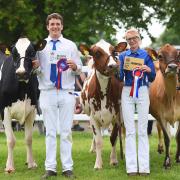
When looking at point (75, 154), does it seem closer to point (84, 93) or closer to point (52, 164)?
point (84, 93)

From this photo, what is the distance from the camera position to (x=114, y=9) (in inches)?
877

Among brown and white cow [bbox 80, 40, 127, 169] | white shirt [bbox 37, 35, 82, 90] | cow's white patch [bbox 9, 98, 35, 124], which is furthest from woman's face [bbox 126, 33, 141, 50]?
cow's white patch [bbox 9, 98, 35, 124]

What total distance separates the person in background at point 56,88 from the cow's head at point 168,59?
1.50 metres

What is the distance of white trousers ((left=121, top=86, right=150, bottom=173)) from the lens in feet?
27.9

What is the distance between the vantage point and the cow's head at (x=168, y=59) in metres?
8.82

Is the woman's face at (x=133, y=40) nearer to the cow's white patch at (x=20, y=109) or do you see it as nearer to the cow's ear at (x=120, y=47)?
the cow's ear at (x=120, y=47)

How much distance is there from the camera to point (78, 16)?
21.8 m

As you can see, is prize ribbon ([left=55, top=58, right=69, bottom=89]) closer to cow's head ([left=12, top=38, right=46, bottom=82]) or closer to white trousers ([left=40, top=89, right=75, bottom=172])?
white trousers ([left=40, top=89, right=75, bottom=172])

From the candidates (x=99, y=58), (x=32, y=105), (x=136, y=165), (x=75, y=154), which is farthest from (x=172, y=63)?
(x=75, y=154)

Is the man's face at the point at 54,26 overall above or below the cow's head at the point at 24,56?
above

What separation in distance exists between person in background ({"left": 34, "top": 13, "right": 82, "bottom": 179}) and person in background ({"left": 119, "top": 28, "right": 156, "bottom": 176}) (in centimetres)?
85

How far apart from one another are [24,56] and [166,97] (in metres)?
2.67

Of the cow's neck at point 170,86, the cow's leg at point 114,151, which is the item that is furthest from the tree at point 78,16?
the cow's neck at point 170,86

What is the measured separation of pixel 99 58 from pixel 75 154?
2.82 metres
